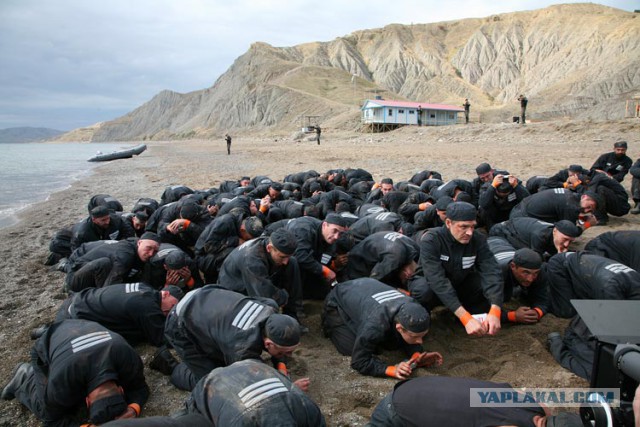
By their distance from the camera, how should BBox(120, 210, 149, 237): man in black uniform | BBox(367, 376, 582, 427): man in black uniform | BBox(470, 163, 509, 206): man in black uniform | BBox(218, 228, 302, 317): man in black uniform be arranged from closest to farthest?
BBox(367, 376, 582, 427): man in black uniform < BBox(218, 228, 302, 317): man in black uniform < BBox(120, 210, 149, 237): man in black uniform < BBox(470, 163, 509, 206): man in black uniform

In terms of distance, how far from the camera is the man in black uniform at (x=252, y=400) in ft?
7.13

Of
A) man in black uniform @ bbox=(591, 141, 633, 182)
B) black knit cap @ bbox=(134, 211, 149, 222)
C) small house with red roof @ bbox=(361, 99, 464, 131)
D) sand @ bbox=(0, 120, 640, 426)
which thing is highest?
small house with red roof @ bbox=(361, 99, 464, 131)

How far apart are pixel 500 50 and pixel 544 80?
A: 1978 cm

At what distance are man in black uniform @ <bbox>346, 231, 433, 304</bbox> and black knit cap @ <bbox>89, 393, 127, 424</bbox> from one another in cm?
284

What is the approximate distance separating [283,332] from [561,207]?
17.2ft

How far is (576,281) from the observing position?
4176mm

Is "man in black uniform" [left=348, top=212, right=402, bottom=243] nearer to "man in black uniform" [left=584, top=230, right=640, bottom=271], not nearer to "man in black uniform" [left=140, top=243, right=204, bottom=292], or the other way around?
"man in black uniform" [left=140, top=243, right=204, bottom=292]

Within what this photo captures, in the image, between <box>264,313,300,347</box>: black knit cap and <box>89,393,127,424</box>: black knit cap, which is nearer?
<box>264,313,300,347</box>: black knit cap

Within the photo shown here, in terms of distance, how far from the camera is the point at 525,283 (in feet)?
14.7

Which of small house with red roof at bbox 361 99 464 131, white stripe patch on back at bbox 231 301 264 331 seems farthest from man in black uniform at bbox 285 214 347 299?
small house with red roof at bbox 361 99 464 131

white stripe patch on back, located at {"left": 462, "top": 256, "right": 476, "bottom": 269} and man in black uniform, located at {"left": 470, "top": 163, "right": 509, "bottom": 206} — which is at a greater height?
man in black uniform, located at {"left": 470, "top": 163, "right": 509, "bottom": 206}

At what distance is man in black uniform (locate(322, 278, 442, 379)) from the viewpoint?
3296 millimetres

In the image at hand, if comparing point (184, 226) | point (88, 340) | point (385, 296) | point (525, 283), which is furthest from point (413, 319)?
point (184, 226)

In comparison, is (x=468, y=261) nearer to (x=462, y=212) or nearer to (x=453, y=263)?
(x=453, y=263)
